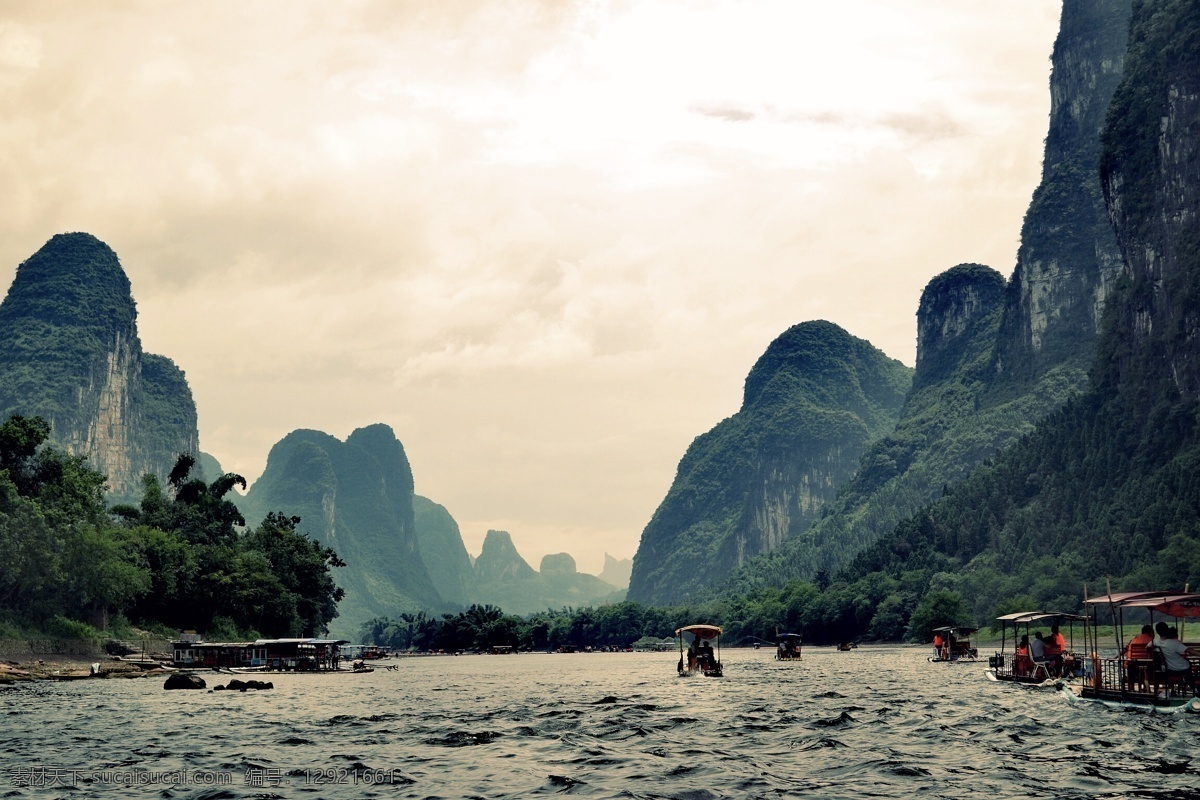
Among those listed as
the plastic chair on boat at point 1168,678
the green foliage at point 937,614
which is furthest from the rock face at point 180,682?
the green foliage at point 937,614

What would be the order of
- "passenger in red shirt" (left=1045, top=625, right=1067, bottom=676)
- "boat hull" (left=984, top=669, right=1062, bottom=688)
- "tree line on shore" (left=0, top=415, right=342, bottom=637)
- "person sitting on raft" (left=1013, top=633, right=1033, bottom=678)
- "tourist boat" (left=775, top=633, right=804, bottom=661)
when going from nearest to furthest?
"boat hull" (left=984, top=669, right=1062, bottom=688) → "passenger in red shirt" (left=1045, top=625, right=1067, bottom=676) → "person sitting on raft" (left=1013, top=633, right=1033, bottom=678) → "tree line on shore" (left=0, top=415, right=342, bottom=637) → "tourist boat" (left=775, top=633, right=804, bottom=661)

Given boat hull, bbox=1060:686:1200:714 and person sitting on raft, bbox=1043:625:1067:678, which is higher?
person sitting on raft, bbox=1043:625:1067:678

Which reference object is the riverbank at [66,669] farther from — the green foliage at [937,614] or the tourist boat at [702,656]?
the green foliage at [937,614]

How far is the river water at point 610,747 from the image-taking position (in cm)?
2758

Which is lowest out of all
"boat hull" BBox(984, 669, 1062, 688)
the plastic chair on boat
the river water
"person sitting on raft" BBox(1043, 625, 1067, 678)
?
the river water

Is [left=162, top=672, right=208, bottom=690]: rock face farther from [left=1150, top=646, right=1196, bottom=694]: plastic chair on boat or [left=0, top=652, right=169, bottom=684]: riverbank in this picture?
[left=1150, top=646, right=1196, bottom=694]: plastic chair on boat

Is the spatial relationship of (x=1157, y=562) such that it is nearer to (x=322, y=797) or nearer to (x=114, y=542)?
(x=114, y=542)

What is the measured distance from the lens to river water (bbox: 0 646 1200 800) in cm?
2758

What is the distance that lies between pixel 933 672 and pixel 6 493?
6978cm

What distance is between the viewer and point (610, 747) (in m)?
36.0

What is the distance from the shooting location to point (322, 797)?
2681 cm

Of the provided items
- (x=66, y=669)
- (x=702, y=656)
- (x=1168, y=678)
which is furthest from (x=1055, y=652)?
(x=66, y=669)

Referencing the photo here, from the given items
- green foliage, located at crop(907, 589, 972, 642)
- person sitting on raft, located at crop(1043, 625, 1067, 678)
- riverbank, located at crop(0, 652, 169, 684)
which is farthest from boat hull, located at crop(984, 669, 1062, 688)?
green foliage, located at crop(907, 589, 972, 642)

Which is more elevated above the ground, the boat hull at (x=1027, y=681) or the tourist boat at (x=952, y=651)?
the tourist boat at (x=952, y=651)
